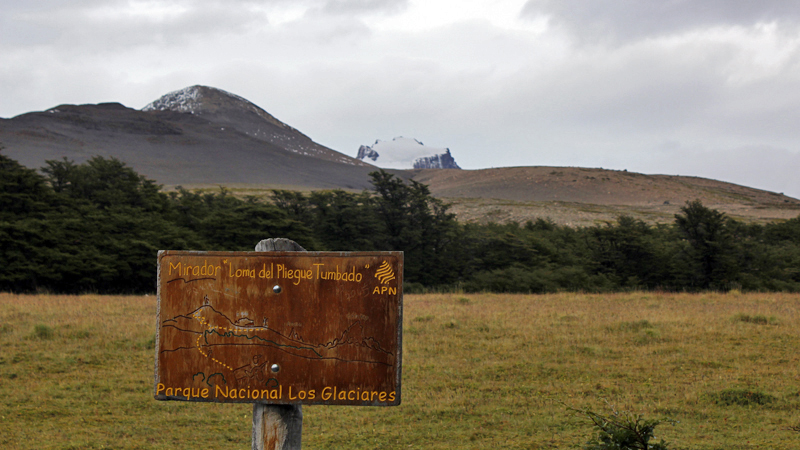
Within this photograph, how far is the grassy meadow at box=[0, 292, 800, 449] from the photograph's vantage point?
7.27 meters

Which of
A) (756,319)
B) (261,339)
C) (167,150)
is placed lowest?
(756,319)

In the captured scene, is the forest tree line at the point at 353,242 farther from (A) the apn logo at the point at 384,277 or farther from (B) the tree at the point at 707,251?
(A) the apn logo at the point at 384,277

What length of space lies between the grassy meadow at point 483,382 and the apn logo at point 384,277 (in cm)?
332

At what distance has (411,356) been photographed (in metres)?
11.6

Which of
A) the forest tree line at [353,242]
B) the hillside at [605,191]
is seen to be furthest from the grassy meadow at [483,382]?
the hillside at [605,191]

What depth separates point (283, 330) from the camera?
137 inches

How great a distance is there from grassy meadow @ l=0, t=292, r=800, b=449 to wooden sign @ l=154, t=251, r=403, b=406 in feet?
10.8

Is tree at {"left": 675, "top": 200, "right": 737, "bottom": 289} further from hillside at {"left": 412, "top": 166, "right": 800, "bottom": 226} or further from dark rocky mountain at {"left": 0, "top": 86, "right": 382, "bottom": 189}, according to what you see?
dark rocky mountain at {"left": 0, "top": 86, "right": 382, "bottom": 189}

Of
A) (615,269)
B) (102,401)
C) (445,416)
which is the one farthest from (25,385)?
(615,269)

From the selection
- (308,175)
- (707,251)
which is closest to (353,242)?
(707,251)

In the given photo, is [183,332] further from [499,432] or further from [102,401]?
[102,401]

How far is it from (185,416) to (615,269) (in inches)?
971

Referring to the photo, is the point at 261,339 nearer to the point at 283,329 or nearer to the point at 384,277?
the point at 283,329

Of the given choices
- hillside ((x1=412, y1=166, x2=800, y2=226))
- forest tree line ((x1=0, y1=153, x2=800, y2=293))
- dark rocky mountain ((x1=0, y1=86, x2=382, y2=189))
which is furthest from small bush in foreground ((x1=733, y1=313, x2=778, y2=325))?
dark rocky mountain ((x1=0, y1=86, x2=382, y2=189))
